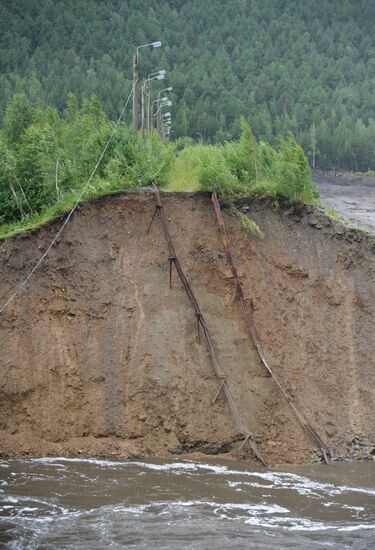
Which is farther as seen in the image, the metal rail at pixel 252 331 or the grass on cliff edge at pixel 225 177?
the grass on cliff edge at pixel 225 177

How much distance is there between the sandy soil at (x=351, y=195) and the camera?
129ft

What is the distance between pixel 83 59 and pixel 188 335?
96.3 m

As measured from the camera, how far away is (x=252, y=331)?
22.0 m

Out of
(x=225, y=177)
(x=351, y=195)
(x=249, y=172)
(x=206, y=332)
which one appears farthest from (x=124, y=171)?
(x=351, y=195)

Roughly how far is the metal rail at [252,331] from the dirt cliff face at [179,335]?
0.19 meters

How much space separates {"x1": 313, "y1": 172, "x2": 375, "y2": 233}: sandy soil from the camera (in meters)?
39.4

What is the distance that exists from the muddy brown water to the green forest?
62.0 metres

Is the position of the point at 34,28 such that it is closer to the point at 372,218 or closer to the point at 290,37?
the point at 290,37

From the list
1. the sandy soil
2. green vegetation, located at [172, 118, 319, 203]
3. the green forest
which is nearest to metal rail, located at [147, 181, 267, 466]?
green vegetation, located at [172, 118, 319, 203]

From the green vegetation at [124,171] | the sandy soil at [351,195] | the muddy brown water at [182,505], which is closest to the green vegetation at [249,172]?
the green vegetation at [124,171]

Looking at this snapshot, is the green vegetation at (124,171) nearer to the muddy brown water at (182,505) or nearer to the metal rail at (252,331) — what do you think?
the metal rail at (252,331)

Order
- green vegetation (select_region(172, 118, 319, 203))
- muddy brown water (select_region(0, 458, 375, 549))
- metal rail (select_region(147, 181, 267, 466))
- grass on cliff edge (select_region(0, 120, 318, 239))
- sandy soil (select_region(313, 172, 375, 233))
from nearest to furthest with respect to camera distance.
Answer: muddy brown water (select_region(0, 458, 375, 549)), metal rail (select_region(147, 181, 267, 466)), grass on cliff edge (select_region(0, 120, 318, 239)), green vegetation (select_region(172, 118, 319, 203)), sandy soil (select_region(313, 172, 375, 233))

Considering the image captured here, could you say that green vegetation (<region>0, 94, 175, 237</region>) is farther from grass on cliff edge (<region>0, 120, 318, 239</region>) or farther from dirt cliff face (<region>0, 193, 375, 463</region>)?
dirt cliff face (<region>0, 193, 375, 463</region>)

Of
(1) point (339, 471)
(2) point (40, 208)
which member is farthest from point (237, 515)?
(2) point (40, 208)
